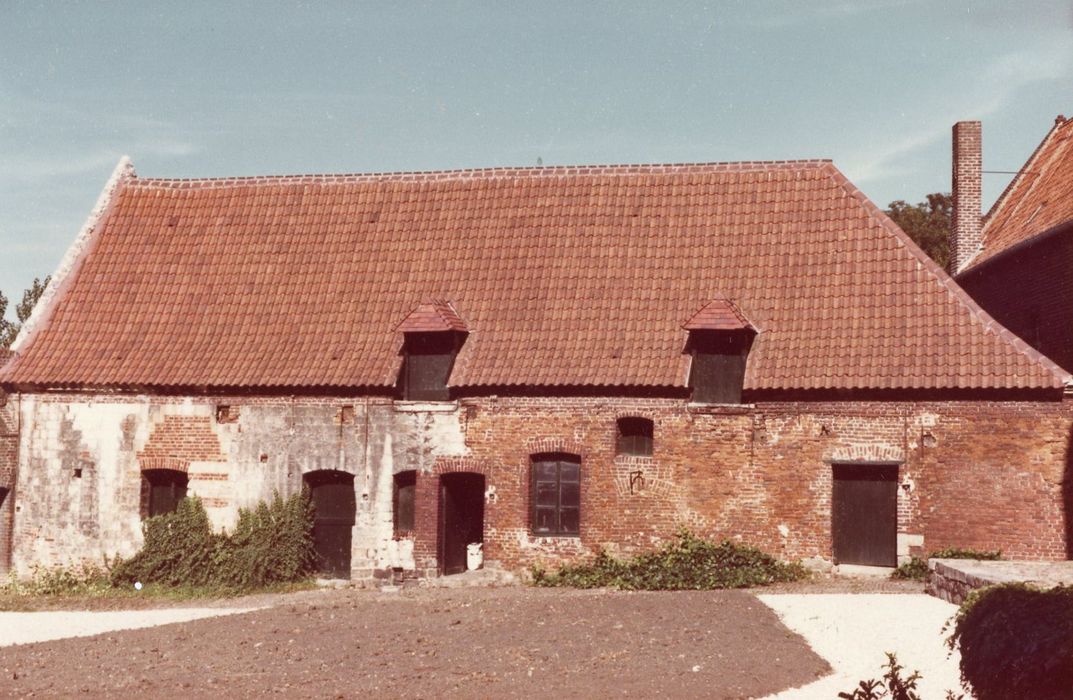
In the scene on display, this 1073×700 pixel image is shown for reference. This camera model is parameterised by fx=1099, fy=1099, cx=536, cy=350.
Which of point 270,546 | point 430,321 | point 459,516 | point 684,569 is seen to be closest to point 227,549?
point 270,546

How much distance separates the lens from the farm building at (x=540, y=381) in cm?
1809

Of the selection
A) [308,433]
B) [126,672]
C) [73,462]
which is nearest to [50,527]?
[73,462]

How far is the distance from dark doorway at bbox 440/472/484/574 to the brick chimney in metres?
14.1

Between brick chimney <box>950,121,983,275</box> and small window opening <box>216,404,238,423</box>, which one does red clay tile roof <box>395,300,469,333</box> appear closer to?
small window opening <box>216,404,238,423</box>

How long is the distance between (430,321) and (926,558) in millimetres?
9331

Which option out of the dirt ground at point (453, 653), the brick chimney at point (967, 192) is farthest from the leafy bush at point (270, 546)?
the brick chimney at point (967, 192)

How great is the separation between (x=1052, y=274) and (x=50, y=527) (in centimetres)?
2037

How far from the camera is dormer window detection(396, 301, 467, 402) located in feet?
65.2

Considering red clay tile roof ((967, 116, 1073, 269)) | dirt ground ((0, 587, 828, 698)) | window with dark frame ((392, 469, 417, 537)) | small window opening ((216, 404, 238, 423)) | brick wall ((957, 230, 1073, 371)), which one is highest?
red clay tile roof ((967, 116, 1073, 269))

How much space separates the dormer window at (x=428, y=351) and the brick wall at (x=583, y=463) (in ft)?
1.31

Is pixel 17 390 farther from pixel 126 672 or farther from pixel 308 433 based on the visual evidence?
pixel 126 672

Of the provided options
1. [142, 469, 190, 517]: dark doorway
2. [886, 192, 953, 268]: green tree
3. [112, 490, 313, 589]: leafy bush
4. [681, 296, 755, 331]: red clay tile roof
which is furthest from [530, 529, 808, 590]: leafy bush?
[886, 192, 953, 268]: green tree

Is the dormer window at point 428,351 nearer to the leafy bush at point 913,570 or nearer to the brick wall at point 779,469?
the brick wall at point 779,469

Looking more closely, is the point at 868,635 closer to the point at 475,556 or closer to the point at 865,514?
the point at 865,514
